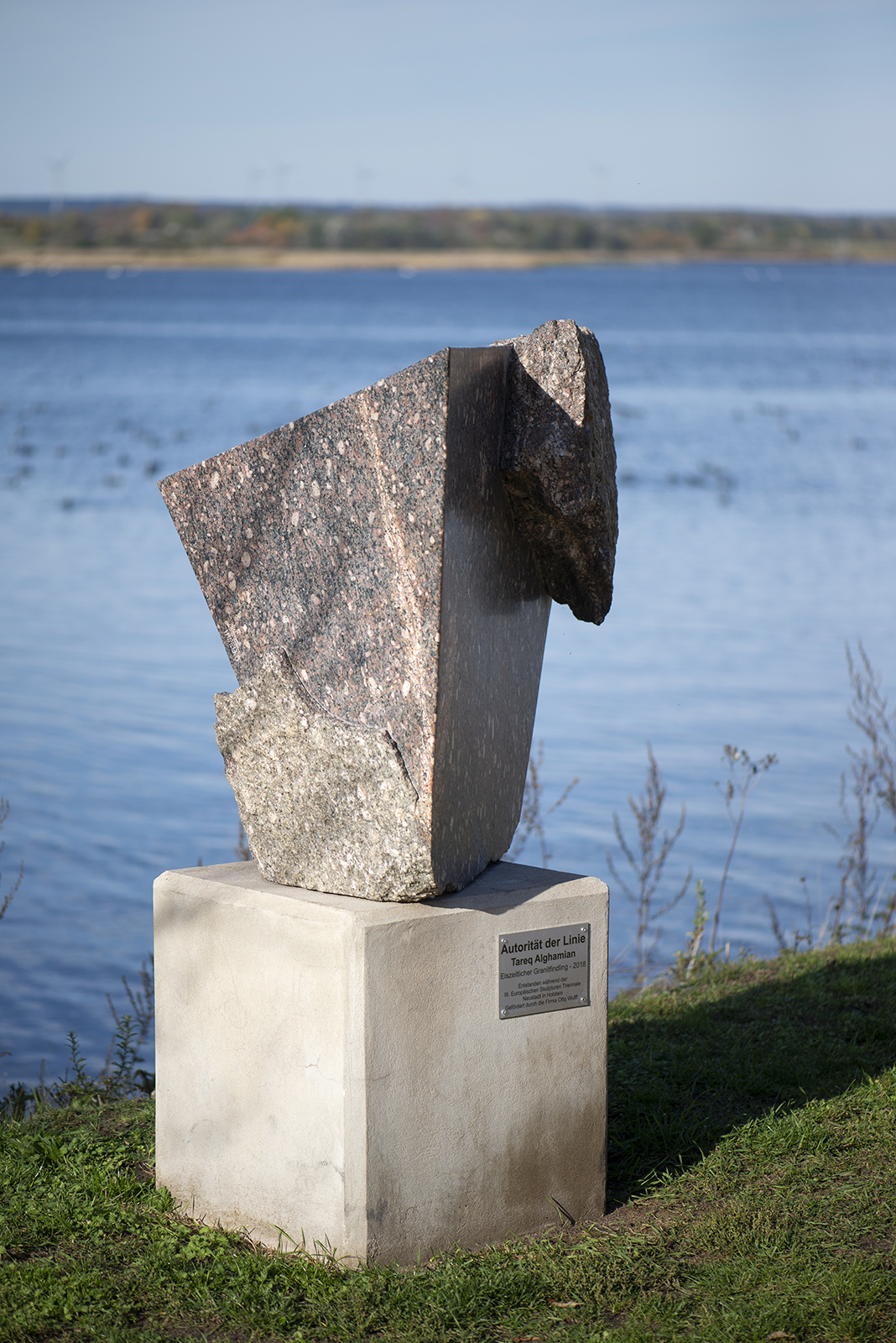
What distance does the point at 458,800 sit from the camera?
353 cm

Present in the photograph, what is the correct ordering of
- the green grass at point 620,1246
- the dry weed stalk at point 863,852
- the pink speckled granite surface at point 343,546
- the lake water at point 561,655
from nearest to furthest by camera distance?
1. the green grass at point 620,1246
2. the pink speckled granite surface at point 343,546
3. the dry weed stalk at point 863,852
4. the lake water at point 561,655

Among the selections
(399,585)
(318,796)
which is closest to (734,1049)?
(318,796)

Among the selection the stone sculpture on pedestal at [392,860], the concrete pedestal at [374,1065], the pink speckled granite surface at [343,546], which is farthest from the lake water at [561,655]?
the pink speckled granite surface at [343,546]

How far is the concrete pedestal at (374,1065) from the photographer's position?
130 inches

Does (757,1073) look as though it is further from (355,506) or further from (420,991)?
(355,506)

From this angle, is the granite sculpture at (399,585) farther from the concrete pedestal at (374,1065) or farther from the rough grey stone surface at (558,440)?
the concrete pedestal at (374,1065)

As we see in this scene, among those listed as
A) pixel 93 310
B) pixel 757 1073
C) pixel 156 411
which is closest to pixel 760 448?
pixel 156 411

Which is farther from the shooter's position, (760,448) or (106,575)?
(760,448)

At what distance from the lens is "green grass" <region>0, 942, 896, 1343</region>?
3146mm

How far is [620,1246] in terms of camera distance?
354cm

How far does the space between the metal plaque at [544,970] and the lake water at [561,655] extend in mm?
2771

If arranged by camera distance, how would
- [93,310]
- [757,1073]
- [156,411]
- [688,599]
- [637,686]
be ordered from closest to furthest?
[757,1073]
[637,686]
[688,599]
[156,411]
[93,310]

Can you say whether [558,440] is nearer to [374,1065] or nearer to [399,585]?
[399,585]

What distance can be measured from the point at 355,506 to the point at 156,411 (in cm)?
2708
